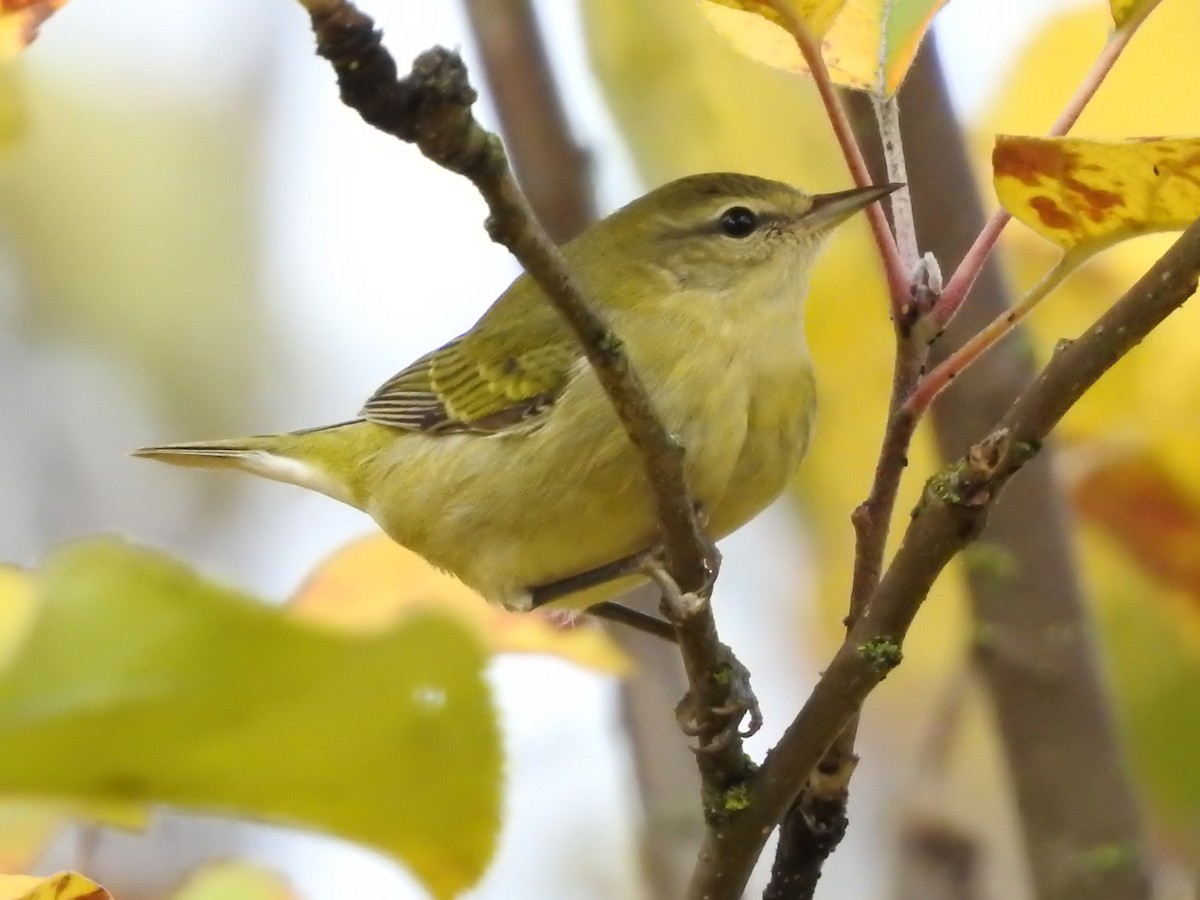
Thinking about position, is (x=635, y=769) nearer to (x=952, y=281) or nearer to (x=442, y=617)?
(x=952, y=281)

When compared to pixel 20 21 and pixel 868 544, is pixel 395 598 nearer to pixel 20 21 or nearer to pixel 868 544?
pixel 868 544

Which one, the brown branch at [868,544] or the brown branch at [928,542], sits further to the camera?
the brown branch at [868,544]

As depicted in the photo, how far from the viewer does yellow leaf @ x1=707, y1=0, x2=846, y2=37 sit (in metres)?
1.27

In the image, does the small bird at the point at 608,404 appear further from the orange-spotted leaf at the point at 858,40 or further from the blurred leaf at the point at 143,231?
the blurred leaf at the point at 143,231

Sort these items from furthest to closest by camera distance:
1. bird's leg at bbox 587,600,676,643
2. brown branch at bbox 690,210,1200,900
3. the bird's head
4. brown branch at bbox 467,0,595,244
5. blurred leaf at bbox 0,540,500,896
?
1. brown branch at bbox 467,0,595,244
2. the bird's head
3. bird's leg at bbox 587,600,676,643
4. brown branch at bbox 690,210,1200,900
5. blurred leaf at bbox 0,540,500,896

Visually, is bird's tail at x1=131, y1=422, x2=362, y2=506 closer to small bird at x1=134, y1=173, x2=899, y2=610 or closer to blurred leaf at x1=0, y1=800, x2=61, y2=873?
small bird at x1=134, y1=173, x2=899, y2=610

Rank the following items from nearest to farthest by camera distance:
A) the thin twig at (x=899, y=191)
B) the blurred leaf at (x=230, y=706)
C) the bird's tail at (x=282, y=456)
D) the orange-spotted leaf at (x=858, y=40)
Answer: the blurred leaf at (x=230, y=706) < the thin twig at (x=899, y=191) < the orange-spotted leaf at (x=858, y=40) < the bird's tail at (x=282, y=456)

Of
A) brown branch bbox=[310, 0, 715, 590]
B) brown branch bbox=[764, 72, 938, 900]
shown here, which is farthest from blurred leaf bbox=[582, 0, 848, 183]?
brown branch bbox=[310, 0, 715, 590]

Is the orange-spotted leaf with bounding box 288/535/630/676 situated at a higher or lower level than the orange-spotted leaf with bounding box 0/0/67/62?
lower

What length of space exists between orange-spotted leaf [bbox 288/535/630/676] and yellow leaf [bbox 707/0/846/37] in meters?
0.79

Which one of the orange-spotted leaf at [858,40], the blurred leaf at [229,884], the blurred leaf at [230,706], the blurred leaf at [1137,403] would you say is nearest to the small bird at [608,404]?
the blurred leaf at [1137,403]

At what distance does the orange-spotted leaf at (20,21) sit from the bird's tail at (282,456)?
1926 mm

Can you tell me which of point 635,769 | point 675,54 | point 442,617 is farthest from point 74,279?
point 442,617

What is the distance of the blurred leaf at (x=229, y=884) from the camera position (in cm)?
138
